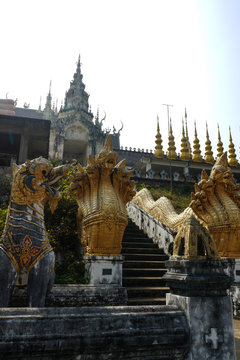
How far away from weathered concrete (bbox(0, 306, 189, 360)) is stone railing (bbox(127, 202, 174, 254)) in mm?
5139

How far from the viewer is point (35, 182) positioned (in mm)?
3580

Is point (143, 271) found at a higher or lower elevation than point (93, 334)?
higher

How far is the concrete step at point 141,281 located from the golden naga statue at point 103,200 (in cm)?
113

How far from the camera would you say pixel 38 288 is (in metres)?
3.04

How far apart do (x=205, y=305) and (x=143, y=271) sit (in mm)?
4609

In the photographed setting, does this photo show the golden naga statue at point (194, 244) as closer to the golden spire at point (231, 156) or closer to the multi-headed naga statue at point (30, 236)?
the multi-headed naga statue at point (30, 236)

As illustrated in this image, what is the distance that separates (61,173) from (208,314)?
2.49 meters

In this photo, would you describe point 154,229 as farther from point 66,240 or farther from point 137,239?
point 66,240

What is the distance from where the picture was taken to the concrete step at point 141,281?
20.3 ft


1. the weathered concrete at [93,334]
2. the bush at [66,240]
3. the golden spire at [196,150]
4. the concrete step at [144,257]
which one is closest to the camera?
the weathered concrete at [93,334]

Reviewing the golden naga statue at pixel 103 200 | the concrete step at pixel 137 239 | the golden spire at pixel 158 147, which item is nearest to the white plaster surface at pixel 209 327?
the golden naga statue at pixel 103 200

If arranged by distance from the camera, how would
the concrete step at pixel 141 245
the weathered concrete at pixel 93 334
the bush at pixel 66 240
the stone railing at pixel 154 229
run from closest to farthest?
the weathered concrete at pixel 93 334 < the bush at pixel 66 240 < the stone railing at pixel 154 229 < the concrete step at pixel 141 245

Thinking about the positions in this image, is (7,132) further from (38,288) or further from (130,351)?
(130,351)

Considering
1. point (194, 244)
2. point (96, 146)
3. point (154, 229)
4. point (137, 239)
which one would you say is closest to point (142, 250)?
point (137, 239)
